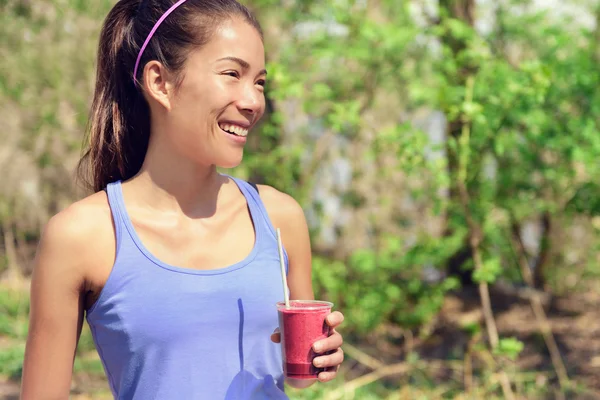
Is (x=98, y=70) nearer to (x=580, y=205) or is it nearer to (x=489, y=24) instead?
(x=580, y=205)

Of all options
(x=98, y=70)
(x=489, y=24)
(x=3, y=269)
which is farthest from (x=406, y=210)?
(x=98, y=70)

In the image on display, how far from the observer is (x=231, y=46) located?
184 cm

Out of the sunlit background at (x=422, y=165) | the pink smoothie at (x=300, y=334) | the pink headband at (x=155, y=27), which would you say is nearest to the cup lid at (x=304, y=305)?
the pink smoothie at (x=300, y=334)

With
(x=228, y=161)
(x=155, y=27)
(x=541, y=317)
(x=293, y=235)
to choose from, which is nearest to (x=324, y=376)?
(x=293, y=235)

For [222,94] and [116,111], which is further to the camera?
[116,111]

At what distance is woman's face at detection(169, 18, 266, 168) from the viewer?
1835 mm

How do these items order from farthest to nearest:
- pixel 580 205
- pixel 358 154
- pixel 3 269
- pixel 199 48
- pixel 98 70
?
pixel 3 269 < pixel 358 154 < pixel 580 205 < pixel 98 70 < pixel 199 48

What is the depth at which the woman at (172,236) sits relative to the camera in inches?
68.4

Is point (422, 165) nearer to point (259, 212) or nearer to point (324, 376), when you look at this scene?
point (259, 212)

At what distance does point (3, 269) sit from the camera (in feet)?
29.9

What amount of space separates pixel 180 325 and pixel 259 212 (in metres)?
0.37

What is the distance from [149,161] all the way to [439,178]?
2657 mm

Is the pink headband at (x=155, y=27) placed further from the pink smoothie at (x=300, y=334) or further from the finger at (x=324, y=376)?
the finger at (x=324, y=376)

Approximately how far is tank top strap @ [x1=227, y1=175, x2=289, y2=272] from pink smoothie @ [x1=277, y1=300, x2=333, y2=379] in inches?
7.8
